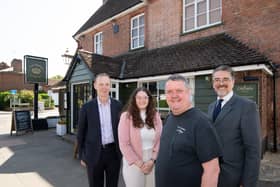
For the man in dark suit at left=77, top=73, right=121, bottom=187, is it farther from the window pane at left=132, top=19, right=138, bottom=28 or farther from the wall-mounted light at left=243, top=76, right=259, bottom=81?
the window pane at left=132, top=19, right=138, bottom=28

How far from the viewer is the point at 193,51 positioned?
296 inches

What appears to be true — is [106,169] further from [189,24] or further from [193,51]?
[189,24]

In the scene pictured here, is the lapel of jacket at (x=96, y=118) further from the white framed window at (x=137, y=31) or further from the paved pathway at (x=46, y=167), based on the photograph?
the white framed window at (x=137, y=31)

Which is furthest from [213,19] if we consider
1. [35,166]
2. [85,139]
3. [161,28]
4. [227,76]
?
[35,166]

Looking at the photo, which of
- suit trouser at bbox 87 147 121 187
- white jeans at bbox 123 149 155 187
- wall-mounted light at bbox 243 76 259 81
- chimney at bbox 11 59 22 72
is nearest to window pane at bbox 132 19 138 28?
wall-mounted light at bbox 243 76 259 81

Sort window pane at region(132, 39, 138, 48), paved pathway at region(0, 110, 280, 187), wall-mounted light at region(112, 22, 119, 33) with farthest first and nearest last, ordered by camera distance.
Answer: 1. wall-mounted light at region(112, 22, 119, 33)
2. window pane at region(132, 39, 138, 48)
3. paved pathway at region(0, 110, 280, 187)

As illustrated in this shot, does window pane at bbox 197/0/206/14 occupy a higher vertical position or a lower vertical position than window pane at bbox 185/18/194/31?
higher

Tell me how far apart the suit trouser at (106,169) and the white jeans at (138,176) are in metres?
0.34

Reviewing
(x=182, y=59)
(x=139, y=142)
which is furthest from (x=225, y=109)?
(x=182, y=59)

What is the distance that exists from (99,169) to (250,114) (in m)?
1.98

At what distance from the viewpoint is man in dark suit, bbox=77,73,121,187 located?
272 centimetres

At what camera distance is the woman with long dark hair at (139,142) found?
244cm

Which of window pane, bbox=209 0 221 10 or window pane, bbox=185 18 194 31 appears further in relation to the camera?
window pane, bbox=185 18 194 31

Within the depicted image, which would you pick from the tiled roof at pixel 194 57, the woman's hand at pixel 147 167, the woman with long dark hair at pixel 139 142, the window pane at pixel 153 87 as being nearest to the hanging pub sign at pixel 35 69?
the tiled roof at pixel 194 57
